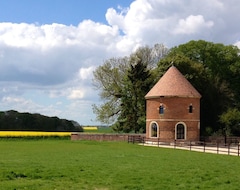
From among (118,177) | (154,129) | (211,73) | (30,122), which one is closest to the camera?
(118,177)

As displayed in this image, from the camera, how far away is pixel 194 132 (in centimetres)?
4516

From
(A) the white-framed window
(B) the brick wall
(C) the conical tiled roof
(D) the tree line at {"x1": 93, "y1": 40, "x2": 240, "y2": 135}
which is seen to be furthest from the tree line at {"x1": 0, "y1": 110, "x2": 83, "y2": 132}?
(B) the brick wall

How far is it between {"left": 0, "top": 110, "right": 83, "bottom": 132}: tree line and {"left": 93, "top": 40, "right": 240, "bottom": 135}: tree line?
12.1 m

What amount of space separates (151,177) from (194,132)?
30.8 metres

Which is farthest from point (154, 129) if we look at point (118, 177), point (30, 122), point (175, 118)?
point (118, 177)

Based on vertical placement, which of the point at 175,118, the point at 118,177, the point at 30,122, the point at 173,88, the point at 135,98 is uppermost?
the point at 173,88

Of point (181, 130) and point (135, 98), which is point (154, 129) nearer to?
point (181, 130)

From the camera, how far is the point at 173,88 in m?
45.2

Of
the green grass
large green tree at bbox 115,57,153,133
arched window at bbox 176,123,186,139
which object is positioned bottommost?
the green grass

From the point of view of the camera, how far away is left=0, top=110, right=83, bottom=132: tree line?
209 ft

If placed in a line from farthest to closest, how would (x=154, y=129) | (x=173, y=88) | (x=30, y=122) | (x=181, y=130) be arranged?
(x=30, y=122) → (x=154, y=129) → (x=173, y=88) → (x=181, y=130)

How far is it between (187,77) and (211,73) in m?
8.86

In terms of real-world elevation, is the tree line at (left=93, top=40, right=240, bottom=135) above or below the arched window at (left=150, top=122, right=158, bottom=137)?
above

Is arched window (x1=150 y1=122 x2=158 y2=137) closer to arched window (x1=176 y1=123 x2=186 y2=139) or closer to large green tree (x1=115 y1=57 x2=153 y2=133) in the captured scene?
arched window (x1=176 y1=123 x2=186 y2=139)
